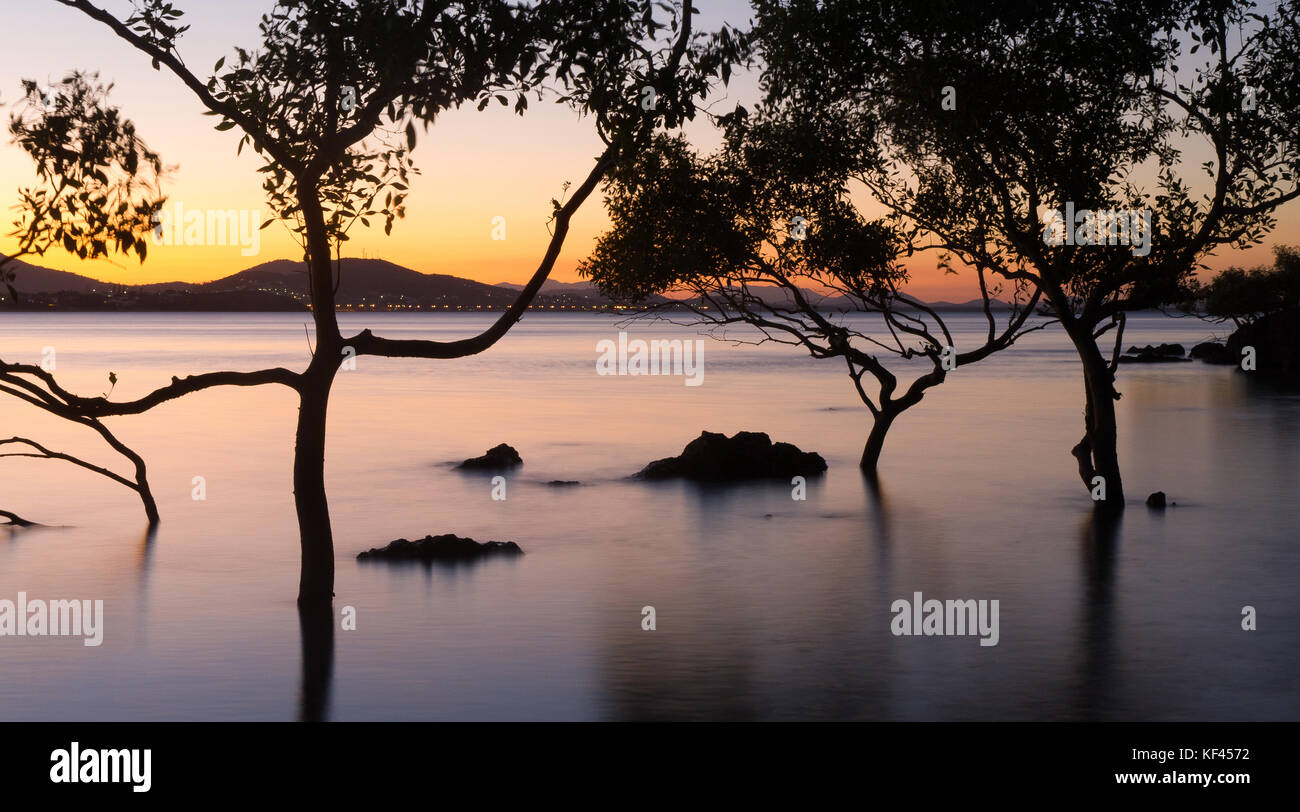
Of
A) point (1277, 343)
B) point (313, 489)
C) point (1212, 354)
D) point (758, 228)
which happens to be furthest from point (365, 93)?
point (1212, 354)

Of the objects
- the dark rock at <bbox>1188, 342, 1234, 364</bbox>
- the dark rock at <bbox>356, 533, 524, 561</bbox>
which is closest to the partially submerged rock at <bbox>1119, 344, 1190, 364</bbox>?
the dark rock at <bbox>1188, 342, 1234, 364</bbox>

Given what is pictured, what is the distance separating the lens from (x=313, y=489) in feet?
56.8

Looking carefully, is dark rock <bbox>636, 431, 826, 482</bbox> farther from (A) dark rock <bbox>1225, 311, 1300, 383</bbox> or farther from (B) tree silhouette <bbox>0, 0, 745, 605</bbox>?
(A) dark rock <bbox>1225, 311, 1300, 383</bbox>

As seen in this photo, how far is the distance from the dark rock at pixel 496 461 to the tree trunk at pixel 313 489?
20853 millimetres

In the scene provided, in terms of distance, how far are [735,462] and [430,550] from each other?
13352 mm

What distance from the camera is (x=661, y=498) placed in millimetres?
32938

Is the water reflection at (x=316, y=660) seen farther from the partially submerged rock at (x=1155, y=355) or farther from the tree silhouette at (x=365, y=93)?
the partially submerged rock at (x=1155, y=355)

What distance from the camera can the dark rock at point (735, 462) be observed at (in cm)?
3531

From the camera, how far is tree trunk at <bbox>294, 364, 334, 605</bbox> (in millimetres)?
16906

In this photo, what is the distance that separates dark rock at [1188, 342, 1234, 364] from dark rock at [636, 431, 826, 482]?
262 ft

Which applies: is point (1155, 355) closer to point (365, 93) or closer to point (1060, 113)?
point (1060, 113)

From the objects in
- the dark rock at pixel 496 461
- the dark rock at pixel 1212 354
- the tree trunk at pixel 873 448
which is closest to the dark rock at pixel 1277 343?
the dark rock at pixel 1212 354
